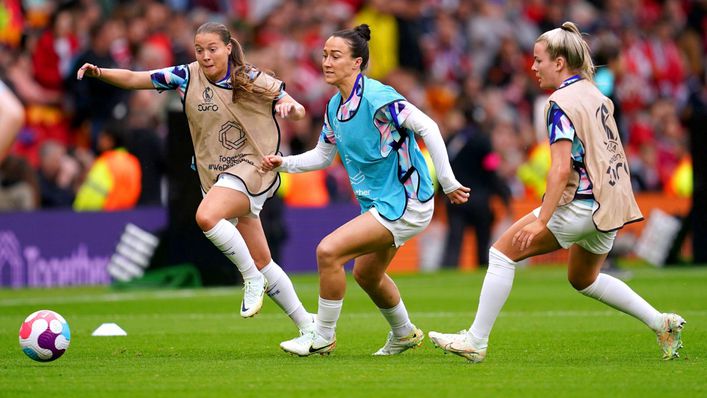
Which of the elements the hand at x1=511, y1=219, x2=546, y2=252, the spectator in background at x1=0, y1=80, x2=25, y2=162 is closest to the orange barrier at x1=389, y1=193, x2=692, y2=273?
the hand at x1=511, y1=219, x2=546, y2=252

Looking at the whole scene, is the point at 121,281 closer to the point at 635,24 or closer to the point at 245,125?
the point at 245,125

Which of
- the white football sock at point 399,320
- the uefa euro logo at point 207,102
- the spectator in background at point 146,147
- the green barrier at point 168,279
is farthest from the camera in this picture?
the spectator in background at point 146,147

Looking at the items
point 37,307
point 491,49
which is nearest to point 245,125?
point 37,307

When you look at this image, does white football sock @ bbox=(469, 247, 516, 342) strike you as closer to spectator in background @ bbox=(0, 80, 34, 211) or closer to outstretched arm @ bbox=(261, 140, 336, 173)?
outstretched arm @ bbox=(261, 140, 336, 173)

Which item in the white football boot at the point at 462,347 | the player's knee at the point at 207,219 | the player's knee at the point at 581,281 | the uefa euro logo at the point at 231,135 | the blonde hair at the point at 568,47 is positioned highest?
the blonde hair at the point at 568,47

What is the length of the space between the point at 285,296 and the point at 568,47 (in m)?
2.82

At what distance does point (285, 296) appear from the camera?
10250mm

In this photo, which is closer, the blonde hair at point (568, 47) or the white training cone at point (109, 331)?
the blonde hair at point (568, 47)

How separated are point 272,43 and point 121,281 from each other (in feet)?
20.7

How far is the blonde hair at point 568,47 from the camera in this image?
9141 mm

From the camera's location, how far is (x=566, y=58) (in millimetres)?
9180

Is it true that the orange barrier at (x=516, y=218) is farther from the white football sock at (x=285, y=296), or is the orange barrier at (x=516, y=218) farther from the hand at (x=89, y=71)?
the hand at (x=89, y=71)

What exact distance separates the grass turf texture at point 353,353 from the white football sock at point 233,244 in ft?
2.05

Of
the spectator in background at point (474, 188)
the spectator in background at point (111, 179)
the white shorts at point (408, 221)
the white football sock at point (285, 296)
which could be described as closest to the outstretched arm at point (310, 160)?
the white shorts at point (408, 221)
